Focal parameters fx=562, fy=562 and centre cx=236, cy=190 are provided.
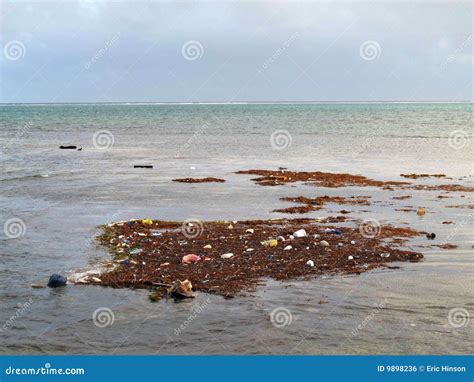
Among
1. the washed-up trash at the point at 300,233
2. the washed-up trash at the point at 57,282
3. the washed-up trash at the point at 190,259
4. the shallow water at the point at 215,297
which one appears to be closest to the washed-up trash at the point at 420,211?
the shallow water at the point at 215,297

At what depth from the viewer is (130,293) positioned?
11.2 m

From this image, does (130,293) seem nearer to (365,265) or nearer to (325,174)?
(365,265)

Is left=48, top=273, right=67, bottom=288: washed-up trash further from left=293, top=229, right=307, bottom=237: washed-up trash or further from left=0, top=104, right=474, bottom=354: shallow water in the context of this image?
left=293, top=229, right=307, bottom=237: washed-up trash

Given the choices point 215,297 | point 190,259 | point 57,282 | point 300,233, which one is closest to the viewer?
point 215,297

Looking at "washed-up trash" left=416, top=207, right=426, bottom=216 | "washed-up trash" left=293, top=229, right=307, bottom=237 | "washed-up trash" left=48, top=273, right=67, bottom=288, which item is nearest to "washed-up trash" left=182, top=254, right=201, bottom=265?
"washed-up trash" left=48, top=273, right=67, bottom=288

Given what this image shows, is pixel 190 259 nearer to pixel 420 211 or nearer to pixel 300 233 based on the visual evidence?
pixel 300 233

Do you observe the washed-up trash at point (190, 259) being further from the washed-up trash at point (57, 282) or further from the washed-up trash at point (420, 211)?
the washed-up trash at point (420, 211)

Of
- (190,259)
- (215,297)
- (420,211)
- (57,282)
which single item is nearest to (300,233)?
(190,259)

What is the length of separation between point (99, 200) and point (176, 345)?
14.6m

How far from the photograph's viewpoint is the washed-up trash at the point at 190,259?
42.5ft

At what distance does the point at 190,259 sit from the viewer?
42.8ft

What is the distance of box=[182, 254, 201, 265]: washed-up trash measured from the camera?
12953 millimetres

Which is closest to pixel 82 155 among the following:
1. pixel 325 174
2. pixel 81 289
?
pixel 325 174

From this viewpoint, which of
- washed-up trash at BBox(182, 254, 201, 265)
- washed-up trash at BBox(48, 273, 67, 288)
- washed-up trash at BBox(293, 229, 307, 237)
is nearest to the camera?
washed-up trash at BBox(48, 273, 67, 288)
